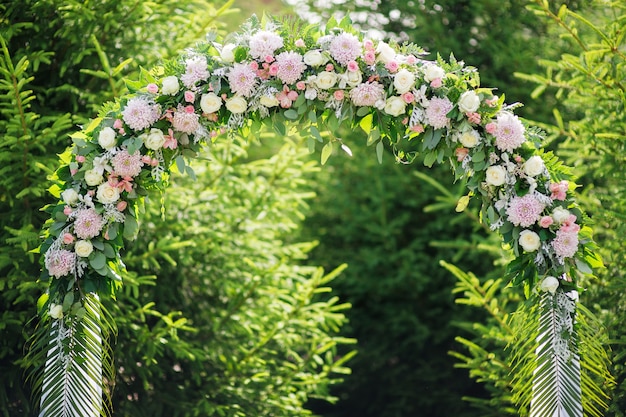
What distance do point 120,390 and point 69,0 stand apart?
78.5 inches

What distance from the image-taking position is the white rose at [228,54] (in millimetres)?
2662

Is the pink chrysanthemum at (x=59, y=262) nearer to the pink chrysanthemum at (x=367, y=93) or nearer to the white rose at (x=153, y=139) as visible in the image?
the white rose at (x=153, y=139)

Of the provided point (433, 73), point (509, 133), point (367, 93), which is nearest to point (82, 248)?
point (367, 93)

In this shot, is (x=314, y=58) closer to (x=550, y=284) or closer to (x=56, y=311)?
(x=550, y=284)

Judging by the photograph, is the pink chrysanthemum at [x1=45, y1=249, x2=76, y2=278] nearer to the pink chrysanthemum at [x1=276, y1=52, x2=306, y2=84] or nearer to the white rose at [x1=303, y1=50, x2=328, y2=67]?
the pink chrysanthemum at [x1=276, y1=52, x2=306, y2=84]

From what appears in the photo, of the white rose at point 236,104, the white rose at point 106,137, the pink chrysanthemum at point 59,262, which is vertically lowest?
the pink chrysanthemum at point 59,262

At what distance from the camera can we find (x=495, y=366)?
3.70 m

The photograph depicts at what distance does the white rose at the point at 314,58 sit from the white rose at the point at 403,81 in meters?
0.28

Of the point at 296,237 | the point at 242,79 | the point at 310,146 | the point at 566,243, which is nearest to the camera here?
the point at 566,243

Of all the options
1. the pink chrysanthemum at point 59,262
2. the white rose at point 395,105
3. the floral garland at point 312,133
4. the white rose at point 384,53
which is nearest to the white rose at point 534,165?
the floral garland at point 312,133

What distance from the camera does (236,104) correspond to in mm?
2660

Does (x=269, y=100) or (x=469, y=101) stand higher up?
(x=469, y=101)

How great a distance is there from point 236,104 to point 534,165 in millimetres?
1146

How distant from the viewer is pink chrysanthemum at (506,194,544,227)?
2557 mm
